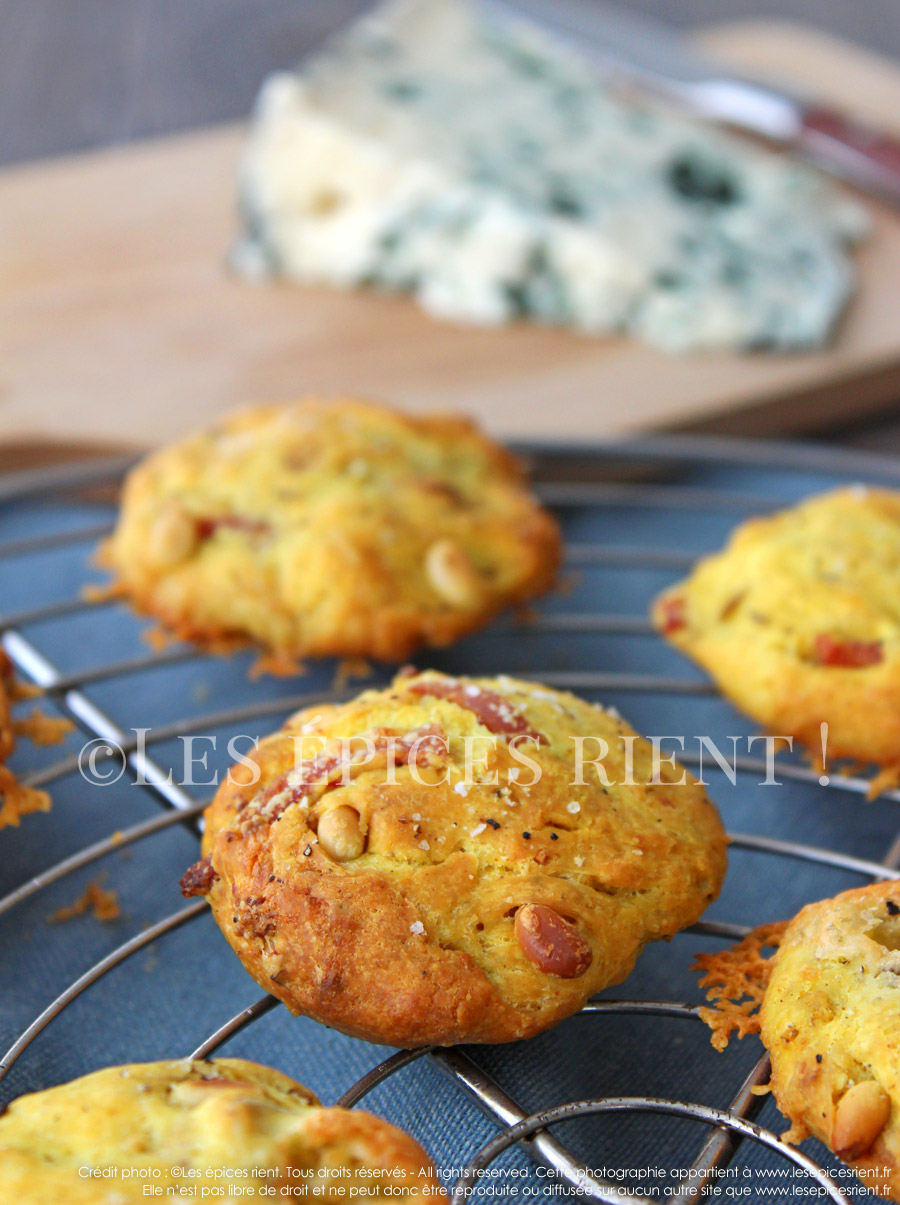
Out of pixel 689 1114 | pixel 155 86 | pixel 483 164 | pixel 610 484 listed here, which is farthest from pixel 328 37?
pixel 689 1114

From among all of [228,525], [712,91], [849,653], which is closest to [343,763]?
[228,525]

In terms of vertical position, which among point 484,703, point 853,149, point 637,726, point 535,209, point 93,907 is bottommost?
point 93,907

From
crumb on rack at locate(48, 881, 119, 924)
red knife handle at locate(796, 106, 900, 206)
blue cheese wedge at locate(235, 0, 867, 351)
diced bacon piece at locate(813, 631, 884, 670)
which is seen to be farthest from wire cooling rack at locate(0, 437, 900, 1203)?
red knife handle at locate(796, 106, 900, 206)

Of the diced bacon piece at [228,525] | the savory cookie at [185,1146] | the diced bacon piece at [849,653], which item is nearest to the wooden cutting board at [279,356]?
the diced bacon piece at [228,525]

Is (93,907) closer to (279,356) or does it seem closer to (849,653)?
(849,653)

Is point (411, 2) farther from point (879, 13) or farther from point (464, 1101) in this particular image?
point (464, 1101)
